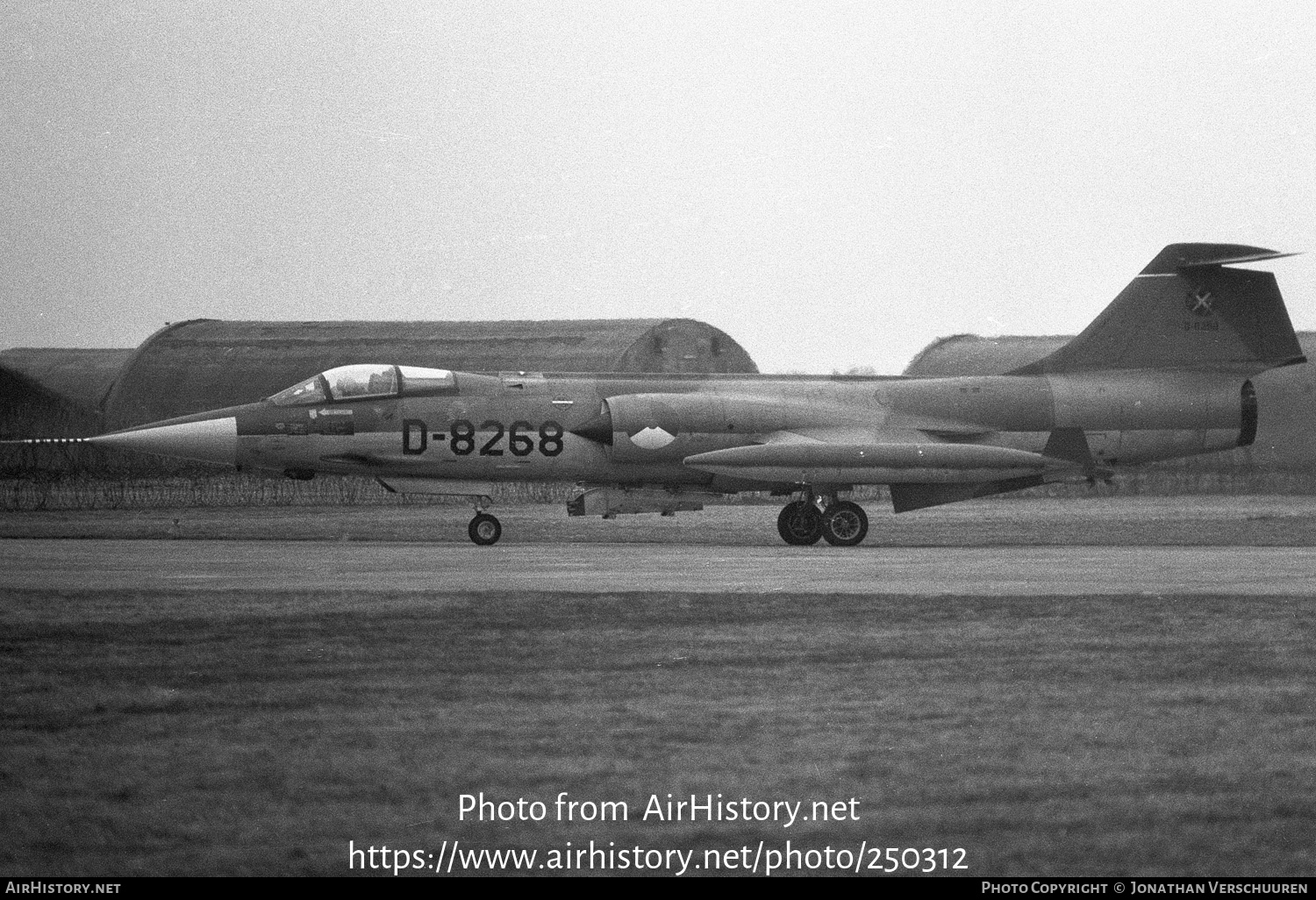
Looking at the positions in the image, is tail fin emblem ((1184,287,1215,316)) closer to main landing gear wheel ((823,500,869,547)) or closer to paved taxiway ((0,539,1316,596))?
paved taxiway ((0,539,1316,596))

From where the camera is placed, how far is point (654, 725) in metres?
9.00

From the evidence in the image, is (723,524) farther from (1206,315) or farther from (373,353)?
(373,353)

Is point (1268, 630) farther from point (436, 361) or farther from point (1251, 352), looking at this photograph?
point (436, 361)

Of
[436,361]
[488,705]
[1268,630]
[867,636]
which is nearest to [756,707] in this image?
[488,705]

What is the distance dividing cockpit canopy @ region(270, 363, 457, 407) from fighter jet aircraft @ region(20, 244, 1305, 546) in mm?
28

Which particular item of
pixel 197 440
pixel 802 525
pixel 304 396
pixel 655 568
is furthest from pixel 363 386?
pixel 655 568

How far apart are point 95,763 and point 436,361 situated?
1340 inches

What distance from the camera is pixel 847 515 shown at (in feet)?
80.6

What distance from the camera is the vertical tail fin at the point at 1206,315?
25.2m

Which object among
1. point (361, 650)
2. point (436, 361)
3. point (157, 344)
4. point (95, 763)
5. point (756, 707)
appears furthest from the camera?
point (157, 344)

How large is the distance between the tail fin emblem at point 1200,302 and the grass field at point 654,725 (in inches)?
428

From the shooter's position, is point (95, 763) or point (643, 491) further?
point (643, 491)

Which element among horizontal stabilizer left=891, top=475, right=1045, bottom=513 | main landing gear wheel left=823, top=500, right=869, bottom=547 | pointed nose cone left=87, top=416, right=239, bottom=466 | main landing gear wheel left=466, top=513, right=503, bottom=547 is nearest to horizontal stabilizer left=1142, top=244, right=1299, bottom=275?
horizontal stabilizer left=891, top=475, right=1045, bottom=513

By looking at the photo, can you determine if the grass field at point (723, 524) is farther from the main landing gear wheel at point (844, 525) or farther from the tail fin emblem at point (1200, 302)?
the tail fin emblem at point (1200, 302)
